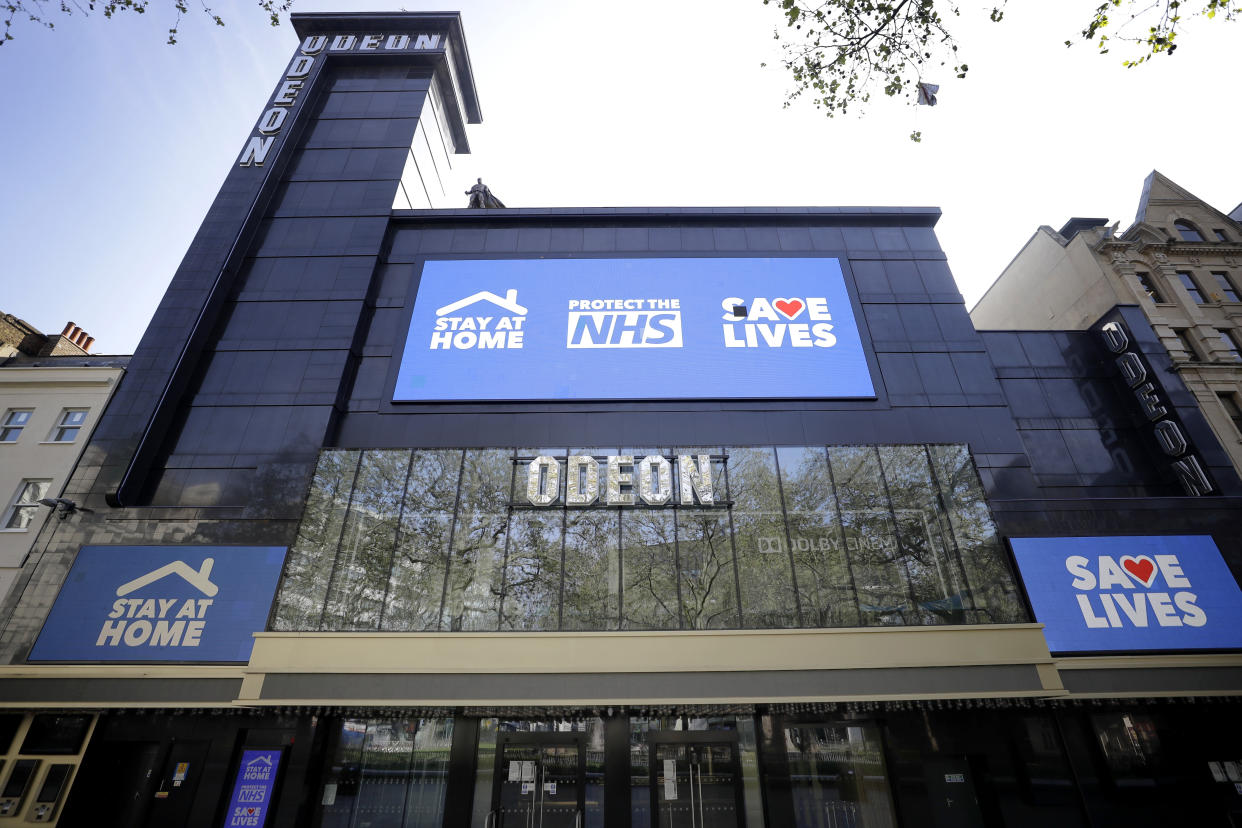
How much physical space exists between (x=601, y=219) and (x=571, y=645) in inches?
667

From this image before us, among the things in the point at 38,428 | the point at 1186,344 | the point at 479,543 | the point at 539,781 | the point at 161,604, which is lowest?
the point at 539,781

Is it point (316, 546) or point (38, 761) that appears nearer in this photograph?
point (38, 761)

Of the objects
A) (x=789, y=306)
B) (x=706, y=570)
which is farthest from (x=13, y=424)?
(x=789, y=306)

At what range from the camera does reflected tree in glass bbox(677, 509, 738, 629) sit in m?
15.6

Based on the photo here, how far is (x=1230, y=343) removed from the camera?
25203mm

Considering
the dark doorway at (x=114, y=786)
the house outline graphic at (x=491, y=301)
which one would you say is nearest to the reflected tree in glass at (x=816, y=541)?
the house outline graphic at (x=491, y=301)

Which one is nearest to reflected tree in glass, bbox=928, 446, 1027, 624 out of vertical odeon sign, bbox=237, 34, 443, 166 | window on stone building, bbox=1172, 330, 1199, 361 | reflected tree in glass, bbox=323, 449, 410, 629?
window on stone building, bbox=1172, 330, 1199, 361

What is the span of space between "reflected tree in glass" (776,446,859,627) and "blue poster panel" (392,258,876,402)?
9.72 ft

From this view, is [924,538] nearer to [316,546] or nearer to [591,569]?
[591,569]

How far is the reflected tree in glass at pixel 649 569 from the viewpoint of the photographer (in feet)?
51.6

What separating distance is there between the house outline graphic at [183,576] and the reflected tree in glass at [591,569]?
391 inches

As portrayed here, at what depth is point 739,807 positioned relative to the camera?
47.7 ft

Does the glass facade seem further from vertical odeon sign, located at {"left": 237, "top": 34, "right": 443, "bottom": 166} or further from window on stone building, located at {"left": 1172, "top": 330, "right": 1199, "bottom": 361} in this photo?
vertical odeon sign, located at {"left": 237, "top": 34, "right": 443, "bottom": 166}

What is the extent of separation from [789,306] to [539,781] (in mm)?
17463
